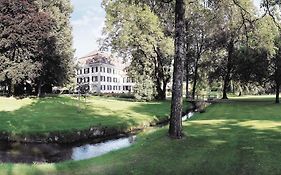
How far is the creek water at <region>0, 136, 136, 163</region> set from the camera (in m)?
22.3

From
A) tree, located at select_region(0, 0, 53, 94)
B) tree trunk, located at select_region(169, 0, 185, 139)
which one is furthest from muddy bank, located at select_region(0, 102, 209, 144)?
tree, located at select_region(0, 0, 53, 94)

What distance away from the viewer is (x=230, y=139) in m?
20.1

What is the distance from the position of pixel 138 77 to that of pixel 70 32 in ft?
65.7

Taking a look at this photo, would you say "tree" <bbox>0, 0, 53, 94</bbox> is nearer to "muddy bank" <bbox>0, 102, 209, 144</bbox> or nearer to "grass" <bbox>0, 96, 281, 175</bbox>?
"muddy bank" <bbox>0, 102, 209, 144</bbox>

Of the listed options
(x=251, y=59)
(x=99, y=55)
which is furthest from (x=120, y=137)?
(x=99, y=55)

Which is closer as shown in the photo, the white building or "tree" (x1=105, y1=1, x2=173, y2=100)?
"tree" (x1=105, y1=1, x2=173, y2=100)

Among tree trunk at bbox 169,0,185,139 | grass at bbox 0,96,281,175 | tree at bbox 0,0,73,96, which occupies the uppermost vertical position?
tree at bbox 0,0,73,96

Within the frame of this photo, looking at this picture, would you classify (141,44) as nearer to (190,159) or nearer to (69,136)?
(69,136)

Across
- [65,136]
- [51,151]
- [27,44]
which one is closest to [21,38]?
[27,44]

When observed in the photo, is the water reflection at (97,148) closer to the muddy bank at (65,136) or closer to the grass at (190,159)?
the muddy bank at (65,136)

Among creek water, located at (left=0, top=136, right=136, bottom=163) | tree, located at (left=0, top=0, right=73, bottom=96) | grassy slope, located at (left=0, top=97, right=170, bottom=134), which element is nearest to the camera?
creek water, located at (left=0, top=136, right=136, bottom=163)

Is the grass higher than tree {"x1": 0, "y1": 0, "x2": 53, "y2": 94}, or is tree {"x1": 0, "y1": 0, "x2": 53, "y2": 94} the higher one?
tree {"x1": 0, "y1": 0, "x2": 53, "y2": 94}

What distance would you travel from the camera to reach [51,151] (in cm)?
2472

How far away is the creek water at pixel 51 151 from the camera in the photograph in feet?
73.3
